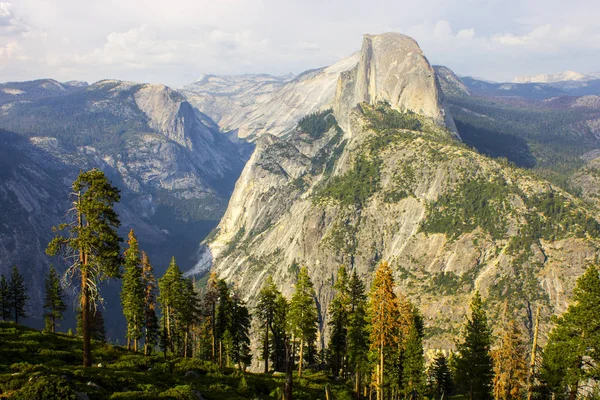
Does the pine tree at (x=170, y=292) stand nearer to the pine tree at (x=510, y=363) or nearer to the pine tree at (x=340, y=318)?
the pine tree at (x=340, y=318)

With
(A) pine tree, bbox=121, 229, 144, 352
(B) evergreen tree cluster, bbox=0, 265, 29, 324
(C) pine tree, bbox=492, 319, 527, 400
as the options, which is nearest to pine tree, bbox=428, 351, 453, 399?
(C) pine tree, bbox=492, 319, 527, 400

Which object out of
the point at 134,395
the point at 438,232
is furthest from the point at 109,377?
the point at 438,232

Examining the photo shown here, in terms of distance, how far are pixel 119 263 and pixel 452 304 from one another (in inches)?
4051

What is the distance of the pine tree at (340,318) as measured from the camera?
50.2 metres

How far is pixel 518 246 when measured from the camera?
115062 millimetres

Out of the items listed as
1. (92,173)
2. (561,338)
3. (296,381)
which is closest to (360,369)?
(296,381)

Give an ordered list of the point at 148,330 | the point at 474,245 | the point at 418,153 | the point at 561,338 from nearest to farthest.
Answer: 1. the point at 561,338
2. the point at 148,330
3. the point at 474,245
4. the point at 418,153

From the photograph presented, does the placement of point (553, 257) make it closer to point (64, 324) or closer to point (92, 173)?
point (92, 173)

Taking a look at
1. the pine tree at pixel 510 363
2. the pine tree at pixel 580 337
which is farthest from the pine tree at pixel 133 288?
the pine tree at pixel 580 337

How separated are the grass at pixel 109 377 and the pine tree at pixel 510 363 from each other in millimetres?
15586

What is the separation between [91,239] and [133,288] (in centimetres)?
2428

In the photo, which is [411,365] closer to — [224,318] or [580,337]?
[580,337]

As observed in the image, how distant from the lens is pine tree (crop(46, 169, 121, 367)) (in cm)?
2834

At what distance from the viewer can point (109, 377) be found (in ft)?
82.3
